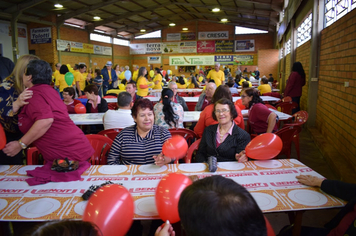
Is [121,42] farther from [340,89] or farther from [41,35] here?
[340,89]

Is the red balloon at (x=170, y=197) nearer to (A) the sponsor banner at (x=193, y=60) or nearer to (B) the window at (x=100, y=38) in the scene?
(A) the sponsor banner at (x=193, y=60)

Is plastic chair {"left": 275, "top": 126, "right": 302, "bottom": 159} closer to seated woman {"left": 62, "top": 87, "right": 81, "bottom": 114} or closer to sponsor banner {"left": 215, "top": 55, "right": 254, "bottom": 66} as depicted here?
seated woman {"left": 62, "top": 87, "right": 81, "bottom": 114}

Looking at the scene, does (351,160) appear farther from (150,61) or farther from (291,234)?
(150,61)

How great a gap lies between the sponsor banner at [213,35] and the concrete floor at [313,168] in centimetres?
1504

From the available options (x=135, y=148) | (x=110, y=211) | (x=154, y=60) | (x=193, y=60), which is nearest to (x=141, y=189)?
(x=110, y=211)

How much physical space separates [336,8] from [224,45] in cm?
1564

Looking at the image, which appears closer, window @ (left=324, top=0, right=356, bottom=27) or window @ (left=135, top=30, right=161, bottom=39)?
window @ (left=324, top=0, right=356, bottom=27)

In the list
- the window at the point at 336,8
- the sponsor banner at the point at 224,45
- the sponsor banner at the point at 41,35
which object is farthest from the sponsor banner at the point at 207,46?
Answer: the window at the point at 336,8

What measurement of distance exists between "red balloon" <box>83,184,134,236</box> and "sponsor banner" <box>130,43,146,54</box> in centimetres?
2131

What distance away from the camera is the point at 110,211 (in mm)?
1049

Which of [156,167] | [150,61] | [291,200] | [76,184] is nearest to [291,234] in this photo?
[291,200]

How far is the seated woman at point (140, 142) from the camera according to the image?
2102 mm

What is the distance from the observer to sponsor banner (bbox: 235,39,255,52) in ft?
62.9

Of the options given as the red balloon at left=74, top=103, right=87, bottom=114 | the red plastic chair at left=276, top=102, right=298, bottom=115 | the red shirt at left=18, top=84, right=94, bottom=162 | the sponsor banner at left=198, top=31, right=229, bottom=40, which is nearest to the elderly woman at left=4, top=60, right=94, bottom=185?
the red shirt at left=18, top=84, right=94, bottom=162
